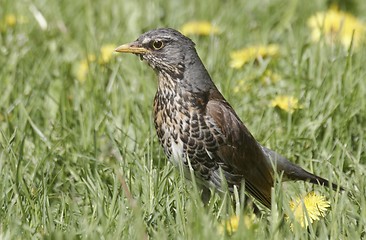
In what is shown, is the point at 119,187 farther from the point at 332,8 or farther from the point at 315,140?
the point at 332,8

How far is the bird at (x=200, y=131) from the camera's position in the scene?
15.0 feet

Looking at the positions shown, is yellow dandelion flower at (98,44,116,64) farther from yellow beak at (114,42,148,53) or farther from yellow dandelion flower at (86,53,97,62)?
yellow beak at (114,42,148,53)

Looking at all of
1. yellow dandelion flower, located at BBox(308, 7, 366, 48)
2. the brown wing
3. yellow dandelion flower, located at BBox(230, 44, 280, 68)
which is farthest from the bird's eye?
yellow dandelion flower, located at BBox(308, 7, 366, 48)

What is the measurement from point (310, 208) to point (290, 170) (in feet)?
1.94

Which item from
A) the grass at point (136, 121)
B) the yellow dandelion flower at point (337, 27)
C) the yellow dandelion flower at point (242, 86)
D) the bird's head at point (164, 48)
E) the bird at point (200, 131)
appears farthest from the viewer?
the yellow dandelion flower at point (337, 27)

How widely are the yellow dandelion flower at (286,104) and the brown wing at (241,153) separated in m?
0.51

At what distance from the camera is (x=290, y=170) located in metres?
4.78

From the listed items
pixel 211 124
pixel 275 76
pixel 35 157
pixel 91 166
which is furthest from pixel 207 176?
pixel 275 76

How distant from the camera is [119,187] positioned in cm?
445

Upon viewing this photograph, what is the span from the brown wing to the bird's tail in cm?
6

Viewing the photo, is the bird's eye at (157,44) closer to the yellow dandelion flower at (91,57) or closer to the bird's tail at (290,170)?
the bird's tail at (290,170)

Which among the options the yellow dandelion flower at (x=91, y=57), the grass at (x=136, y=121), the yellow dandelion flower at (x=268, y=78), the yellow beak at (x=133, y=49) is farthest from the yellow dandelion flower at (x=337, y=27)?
the yellow beak at (x=133, y=49)

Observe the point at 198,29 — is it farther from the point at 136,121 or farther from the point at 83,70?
the point at 136,121

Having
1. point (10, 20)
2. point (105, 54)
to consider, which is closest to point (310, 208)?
point (105, 54)
